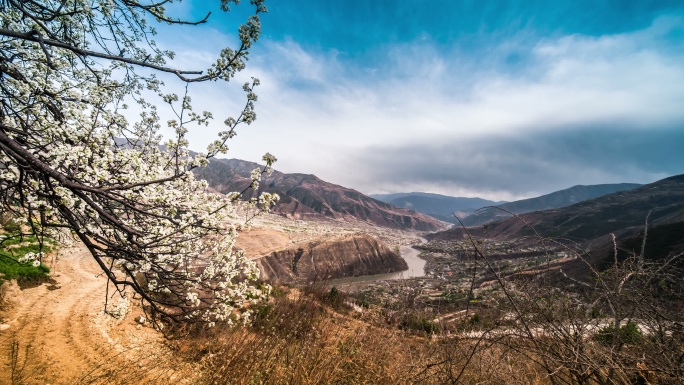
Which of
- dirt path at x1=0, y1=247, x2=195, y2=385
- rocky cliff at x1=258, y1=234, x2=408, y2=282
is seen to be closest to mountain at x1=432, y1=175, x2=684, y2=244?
rocky cliff at x1=258, y1=234, x2=408, y2=282

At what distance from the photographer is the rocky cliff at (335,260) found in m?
33.7

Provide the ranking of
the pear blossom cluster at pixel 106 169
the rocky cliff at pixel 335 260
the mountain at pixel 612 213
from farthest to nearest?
the mountain at pixel 612 213
the rocky cliff at pixel 335 260
the pear blossom cluster at pixel 106 169

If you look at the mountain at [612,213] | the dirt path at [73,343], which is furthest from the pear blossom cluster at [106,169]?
the mountain at [612,213]

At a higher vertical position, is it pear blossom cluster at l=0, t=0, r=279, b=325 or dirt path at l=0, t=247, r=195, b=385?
pear blossom cluster at l=0, t=0, r=279, b=325

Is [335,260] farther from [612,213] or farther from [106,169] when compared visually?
[612,213]

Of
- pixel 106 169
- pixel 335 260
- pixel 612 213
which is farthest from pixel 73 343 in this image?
pixel 612 213

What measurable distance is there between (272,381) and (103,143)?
14.6ft

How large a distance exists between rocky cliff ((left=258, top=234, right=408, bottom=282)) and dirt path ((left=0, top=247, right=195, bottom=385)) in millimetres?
22031

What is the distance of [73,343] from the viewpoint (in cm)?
662

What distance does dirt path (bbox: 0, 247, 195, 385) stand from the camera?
16.7ft

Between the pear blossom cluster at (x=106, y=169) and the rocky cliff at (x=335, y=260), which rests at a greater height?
the pear blossom cluster at (x=106, y=169)

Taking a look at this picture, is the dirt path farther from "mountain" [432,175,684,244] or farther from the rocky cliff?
"mountain" [432,175,684,244]

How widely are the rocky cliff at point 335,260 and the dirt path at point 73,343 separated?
22031mm

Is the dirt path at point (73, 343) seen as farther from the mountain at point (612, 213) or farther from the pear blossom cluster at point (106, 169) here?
the mountain at point (612, 213)
